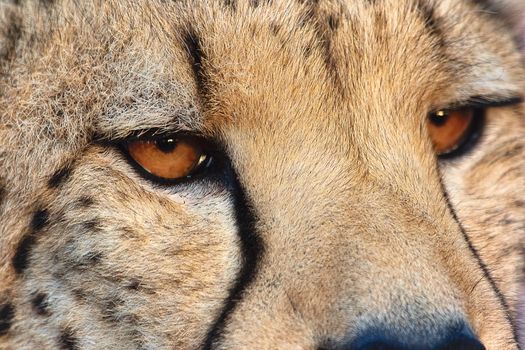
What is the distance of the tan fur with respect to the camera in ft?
4.20

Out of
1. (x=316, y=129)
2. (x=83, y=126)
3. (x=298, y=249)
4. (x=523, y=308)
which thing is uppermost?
(x=83, y=126)

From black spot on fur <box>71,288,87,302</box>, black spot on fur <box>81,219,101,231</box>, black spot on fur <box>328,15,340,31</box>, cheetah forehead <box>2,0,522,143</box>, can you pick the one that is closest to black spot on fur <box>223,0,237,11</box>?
cheetah forehead <box>2,0,522,143</box>

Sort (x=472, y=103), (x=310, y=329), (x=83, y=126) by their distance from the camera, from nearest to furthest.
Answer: (x=310, y=329), (x=83, y=126), (x=472, y=103)

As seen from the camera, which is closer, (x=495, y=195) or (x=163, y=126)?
(x=163, y=126)

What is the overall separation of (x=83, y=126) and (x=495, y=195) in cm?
71

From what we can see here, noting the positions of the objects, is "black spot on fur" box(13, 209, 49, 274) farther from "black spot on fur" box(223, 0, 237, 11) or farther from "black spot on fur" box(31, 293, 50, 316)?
"black spot on fur" box(223, 0, 237, 11)

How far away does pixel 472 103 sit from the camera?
→ 4.89ft

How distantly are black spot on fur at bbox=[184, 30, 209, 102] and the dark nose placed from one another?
411mm

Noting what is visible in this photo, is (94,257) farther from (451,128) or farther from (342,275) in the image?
(451,128)

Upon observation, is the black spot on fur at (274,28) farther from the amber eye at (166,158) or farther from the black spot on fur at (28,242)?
the black spot on fur at (28,242)

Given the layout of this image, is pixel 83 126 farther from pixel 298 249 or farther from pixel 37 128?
pixel 298 249

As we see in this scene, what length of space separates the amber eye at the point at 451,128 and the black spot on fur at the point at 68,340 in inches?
25.1

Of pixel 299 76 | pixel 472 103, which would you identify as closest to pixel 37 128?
pixel 299 76

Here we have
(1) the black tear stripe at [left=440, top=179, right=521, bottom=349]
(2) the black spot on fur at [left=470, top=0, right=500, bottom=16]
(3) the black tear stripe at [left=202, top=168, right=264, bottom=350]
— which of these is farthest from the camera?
(2) the black spot on fur at [left=470, top=0, right=500, bottom=16]
